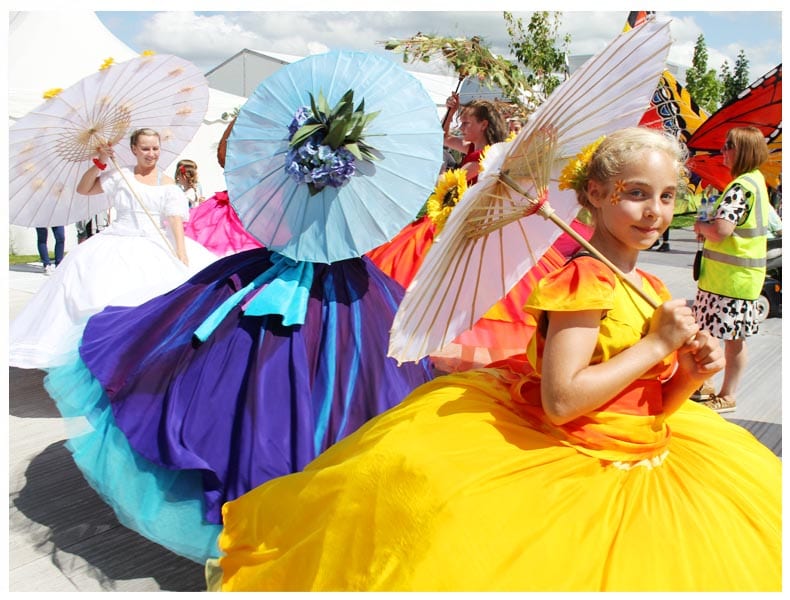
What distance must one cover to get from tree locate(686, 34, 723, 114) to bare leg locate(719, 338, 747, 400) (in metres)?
25.5

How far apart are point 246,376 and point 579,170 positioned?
5.59 ft

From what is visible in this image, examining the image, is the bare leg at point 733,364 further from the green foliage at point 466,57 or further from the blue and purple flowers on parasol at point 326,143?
the blue and purple flowers on parasol at point 326,143

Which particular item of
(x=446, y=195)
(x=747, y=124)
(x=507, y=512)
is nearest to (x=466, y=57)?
(x=747, y=124)

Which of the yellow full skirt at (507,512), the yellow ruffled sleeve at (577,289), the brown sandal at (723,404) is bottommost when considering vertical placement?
the brown sandal at (723,404)

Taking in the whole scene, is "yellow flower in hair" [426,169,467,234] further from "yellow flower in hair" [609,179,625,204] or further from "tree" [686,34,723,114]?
"tree" [686,34,723,114]

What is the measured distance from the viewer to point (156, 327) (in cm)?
343

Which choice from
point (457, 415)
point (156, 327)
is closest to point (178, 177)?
point (156, 327)

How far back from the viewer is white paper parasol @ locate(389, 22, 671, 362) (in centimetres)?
179

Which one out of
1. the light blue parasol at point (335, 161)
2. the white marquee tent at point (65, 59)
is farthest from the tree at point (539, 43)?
the light blue parasol at point (335, 161)

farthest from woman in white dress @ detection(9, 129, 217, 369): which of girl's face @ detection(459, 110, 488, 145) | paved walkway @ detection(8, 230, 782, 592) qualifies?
girl's face @ detection(459, 110, 488, 145)

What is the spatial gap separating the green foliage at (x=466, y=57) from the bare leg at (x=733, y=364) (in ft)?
7.70

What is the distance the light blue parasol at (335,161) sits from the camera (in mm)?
3260

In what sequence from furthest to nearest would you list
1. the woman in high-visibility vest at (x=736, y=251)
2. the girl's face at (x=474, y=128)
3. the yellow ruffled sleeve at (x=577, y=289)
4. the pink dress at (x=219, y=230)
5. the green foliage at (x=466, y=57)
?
1. the pink dress at (x=219, y=230)
2. the green foliage at (x=466, y=57)
3. the girl's face at (x=474, y=128)
4. the woman in high-visibility vest at (x=736, y=251)
5. the yellow ruffled sleeve at (x=577, y=289)

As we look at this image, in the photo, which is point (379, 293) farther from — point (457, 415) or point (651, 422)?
point (651, 422)
